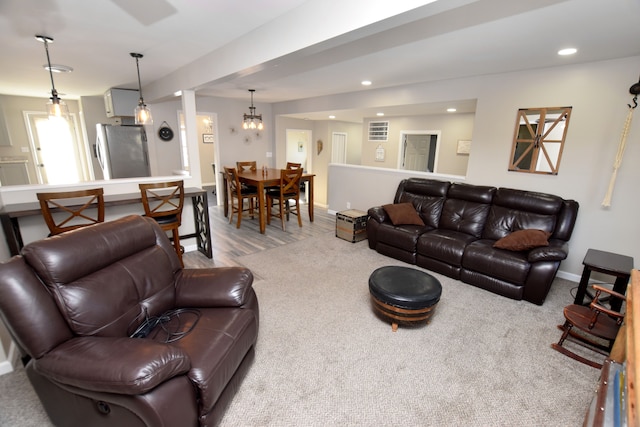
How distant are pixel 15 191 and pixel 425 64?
464 cm

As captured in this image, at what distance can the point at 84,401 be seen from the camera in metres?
1.29

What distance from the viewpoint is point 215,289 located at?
6.31 feet

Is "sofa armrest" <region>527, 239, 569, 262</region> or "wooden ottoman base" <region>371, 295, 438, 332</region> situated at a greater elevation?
"sofa armrest" <region>527, 239, 569, 262</region>

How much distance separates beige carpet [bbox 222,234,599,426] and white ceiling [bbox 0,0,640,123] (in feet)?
7.18

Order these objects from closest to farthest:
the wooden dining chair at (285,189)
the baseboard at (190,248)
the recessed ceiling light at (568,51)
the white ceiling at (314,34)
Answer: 1. the white ceiling at (314,34)
2. the recessed ceiling light at (568,51)
3. the baseboard at (190,248)
4. the wooden dining chair at (285,189)

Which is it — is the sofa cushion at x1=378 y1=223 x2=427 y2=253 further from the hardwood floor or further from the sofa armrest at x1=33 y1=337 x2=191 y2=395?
the sofa armrest at x1=33 y1=337 x2=191 y2=395

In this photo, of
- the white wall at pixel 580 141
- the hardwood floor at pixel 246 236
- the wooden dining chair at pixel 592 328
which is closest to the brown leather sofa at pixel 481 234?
the white wall at pixel 580 141

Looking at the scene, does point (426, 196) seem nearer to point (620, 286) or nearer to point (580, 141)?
point (580, 141)

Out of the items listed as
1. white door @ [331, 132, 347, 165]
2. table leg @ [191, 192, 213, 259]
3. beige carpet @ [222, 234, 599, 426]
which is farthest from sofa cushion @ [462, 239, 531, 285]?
white door @ [331, 132, 347, 165]

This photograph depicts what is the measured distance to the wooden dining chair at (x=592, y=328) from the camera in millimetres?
1984

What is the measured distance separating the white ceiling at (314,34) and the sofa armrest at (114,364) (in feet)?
6.57

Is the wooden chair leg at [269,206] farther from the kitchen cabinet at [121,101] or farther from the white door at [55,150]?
the white door at [55,150]

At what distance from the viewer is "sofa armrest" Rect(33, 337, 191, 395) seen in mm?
1133

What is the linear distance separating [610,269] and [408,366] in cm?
195
